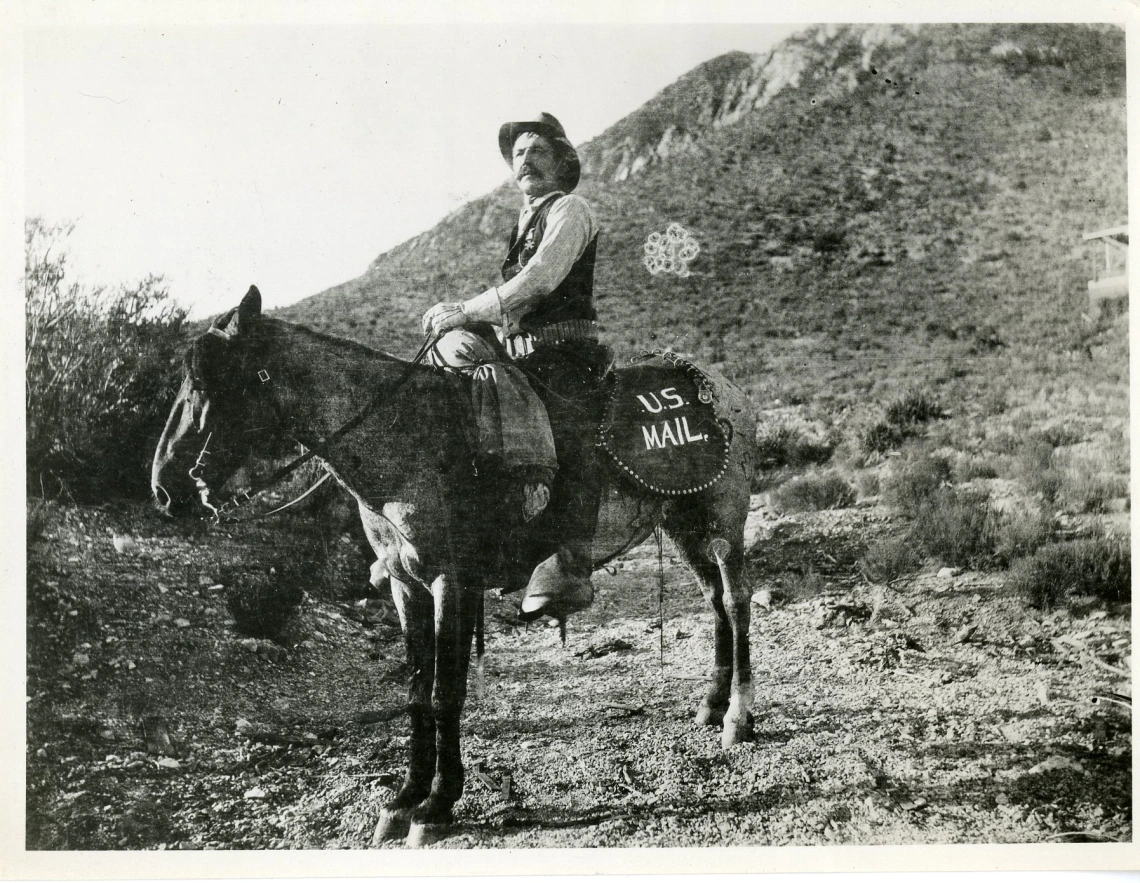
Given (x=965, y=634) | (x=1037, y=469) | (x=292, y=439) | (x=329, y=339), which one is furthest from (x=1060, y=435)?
(x=292, y=439)

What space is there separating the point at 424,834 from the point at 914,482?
304cm

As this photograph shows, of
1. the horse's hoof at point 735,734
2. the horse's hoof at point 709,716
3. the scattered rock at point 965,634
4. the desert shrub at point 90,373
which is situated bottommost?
the horse's hoof at point 735,734

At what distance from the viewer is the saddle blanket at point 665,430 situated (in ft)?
15.6

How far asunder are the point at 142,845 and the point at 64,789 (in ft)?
1.56

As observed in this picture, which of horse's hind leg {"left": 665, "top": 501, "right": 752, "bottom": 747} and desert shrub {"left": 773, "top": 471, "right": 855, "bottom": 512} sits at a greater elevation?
desert shrub {"left": 773, "top": 471, "right": 855, "bottom": 512}

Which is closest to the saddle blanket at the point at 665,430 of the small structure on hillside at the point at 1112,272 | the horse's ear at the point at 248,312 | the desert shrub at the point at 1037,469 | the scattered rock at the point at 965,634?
the scattered rock at the point at 965,634

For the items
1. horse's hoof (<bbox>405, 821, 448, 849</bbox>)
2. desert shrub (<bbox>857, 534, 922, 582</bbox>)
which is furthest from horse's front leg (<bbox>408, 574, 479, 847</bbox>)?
desert shrub (<bbox>857, 534, 922, 582</bbox>)

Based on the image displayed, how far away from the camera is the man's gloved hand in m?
4.79

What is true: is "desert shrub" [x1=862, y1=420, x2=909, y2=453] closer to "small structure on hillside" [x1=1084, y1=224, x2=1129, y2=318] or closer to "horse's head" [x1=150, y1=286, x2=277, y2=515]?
"small structure on hillside" [x1=1084, y1=224, x2=1129, y2=318]

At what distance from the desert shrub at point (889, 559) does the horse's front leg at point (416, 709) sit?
2235 mm

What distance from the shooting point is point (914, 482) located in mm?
5094

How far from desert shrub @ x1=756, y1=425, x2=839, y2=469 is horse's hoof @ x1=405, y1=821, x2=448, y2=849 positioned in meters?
2.46

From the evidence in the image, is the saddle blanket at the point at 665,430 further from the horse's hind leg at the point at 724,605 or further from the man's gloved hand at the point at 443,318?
the man's gloved hand at the point at 443,318

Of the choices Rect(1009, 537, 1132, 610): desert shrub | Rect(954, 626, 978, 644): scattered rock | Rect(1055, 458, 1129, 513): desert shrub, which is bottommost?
Rect(954, 626, 978, 644): scattered rock
